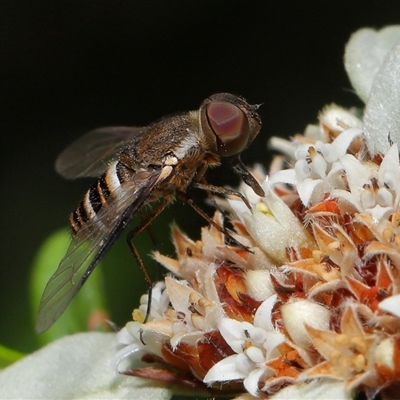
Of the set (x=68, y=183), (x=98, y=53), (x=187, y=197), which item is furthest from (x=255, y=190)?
(x=98, y=53)

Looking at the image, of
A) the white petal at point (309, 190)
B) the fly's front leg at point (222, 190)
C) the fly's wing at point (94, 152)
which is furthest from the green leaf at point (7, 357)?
the white petal at point (309, 190)

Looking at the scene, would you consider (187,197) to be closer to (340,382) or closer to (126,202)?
(126,202)

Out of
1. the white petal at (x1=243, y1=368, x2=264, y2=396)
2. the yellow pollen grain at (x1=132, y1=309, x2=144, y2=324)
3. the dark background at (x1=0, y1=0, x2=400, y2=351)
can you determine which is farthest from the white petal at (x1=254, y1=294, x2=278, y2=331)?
the dark background at (x1=0, y1=0, x2=400, y2=351)

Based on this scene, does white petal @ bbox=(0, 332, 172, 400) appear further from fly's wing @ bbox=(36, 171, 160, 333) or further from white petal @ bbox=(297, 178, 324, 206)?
white petal @ bbox=(297, 178, 324, 206)

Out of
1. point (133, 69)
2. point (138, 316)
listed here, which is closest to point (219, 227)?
point (138, 316)

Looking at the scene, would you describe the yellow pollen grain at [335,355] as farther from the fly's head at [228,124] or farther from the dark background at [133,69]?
the dark background at [133,69]
